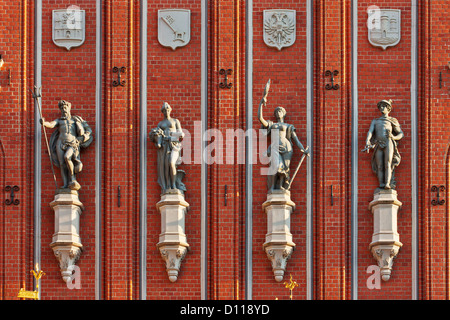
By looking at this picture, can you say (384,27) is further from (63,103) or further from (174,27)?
(63,103)

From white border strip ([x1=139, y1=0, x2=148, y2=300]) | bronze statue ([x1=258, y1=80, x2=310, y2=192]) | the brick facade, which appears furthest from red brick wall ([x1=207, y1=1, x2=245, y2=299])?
white border strip ([x1=139, y1=0, x2=148, y2=300])

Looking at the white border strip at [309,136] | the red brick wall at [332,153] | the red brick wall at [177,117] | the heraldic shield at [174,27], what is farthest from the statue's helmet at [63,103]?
the red brick wall at [332,153]

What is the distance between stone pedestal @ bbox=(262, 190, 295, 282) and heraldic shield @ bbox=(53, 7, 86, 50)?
465cm

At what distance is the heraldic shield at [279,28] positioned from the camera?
57156mm

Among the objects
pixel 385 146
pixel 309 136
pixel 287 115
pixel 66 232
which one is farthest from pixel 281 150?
pixel 66 232

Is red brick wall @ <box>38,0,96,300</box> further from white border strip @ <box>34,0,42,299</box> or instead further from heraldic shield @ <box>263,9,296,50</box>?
heraldic shield @ <box>263,9,296,50</box>

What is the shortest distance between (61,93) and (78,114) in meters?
0.53

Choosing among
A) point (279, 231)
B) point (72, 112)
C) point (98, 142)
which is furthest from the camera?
point (72, 112)

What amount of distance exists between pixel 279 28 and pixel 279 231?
3.86 m

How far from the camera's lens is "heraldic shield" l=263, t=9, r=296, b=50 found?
57.2 metres

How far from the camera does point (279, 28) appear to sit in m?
57.2

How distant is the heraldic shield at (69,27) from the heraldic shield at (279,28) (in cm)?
339

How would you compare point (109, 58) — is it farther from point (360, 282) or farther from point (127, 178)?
point (360, 282)

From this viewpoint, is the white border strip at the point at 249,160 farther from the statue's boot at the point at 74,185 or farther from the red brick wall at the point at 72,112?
the statue's boot at the point at 74,185
